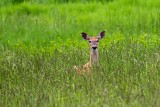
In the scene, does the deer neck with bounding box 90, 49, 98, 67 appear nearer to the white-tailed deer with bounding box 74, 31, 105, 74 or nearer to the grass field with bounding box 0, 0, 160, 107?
the white-tailed deer with bounding box 74, 31, 105, 74

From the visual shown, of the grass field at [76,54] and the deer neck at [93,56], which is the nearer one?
the grass field at [76,54]

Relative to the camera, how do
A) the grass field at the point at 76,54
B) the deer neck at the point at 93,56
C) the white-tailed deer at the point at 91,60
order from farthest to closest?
the deer neck at the point at 93,56 < the white-tailed deer at the point at 91,60 < the grass field at the point at 76,54

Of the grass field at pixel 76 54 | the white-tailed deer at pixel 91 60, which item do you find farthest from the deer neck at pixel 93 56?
the grass field at pixel 76 54

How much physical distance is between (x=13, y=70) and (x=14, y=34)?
5297mm

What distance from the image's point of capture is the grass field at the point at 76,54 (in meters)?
8.83

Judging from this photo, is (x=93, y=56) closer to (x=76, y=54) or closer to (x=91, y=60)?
(x=91, y=60)

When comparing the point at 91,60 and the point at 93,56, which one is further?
the point at 93,56

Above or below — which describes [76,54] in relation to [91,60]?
above

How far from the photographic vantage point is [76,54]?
1173cm

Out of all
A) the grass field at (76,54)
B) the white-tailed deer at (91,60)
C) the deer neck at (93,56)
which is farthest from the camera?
the deer neck at (93,56)

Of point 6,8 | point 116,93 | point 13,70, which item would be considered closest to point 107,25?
point 6,8

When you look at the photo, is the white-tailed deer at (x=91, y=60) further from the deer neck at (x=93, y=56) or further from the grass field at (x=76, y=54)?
the grass field at (x=76, y=54)

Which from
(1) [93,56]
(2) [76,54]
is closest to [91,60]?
(1) [93,56]

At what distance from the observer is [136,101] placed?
26.9ft
